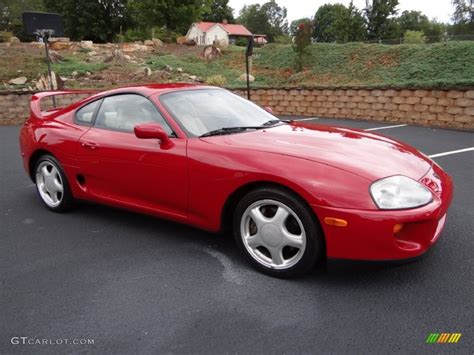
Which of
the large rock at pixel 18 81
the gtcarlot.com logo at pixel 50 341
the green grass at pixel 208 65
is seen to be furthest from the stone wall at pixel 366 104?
the gtcarlot.com logo at pixel 50 341

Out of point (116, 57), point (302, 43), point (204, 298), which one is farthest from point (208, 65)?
point (204, 298)

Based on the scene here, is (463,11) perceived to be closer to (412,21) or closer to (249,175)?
(412,21)

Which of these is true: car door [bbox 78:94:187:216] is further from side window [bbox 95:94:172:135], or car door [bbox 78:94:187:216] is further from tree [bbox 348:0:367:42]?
tree [bbox 348:0:367:42]

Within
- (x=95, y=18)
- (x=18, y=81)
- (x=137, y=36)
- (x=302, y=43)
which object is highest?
(x=95, y=18)

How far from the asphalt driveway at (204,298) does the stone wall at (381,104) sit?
252 inches

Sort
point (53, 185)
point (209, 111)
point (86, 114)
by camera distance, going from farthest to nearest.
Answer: point (53, 185), point (86, 114), point (209, 111)

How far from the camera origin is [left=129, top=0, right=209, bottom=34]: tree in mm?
27191

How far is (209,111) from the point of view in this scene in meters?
3.21

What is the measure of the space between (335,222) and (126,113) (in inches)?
80.0

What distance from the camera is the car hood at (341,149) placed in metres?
2.39

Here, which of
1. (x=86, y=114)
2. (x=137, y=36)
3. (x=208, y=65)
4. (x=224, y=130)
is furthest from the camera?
(x=137, y=36)

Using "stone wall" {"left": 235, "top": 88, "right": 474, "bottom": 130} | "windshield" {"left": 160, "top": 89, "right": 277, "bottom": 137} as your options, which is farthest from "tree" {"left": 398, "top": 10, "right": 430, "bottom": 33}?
"windshield" {"left": 160, "top": 89, "right": 277, "bottom": 137}

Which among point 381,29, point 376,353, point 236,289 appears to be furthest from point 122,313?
point 381,29

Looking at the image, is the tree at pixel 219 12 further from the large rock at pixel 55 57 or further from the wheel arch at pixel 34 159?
the wheel arch at pixel 34 159
